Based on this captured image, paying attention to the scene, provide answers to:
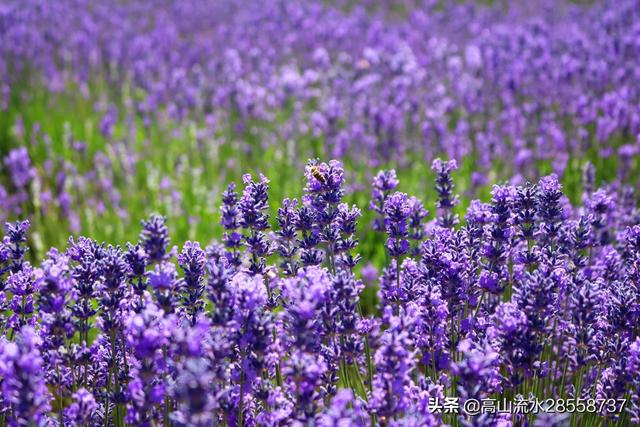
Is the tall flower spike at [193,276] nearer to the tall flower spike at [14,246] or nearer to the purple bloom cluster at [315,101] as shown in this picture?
the tall flower spike at [14,246]

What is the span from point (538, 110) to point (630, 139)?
95cm

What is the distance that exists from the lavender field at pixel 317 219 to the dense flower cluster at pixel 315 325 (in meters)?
0.01

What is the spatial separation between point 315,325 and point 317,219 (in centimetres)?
48

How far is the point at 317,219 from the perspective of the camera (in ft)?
8.13

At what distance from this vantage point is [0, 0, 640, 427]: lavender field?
1.91 meters

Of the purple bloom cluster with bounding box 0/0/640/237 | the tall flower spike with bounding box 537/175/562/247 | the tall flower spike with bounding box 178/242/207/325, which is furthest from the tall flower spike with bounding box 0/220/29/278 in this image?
the purple bloom cluster with bounding box 0/0/640/237

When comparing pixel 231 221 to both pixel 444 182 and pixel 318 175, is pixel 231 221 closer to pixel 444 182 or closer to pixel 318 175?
pixel 318 175

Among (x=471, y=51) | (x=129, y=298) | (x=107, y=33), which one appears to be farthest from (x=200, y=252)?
(x=107, y=33)

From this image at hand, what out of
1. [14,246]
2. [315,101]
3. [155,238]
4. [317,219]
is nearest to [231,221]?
[317,219]

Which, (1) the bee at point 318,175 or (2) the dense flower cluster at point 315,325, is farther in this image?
(1) the bee at point 318,175

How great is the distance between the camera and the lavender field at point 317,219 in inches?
75.3

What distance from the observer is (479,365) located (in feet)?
5.60

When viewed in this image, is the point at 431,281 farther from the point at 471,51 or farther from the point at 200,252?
the point at 471,51

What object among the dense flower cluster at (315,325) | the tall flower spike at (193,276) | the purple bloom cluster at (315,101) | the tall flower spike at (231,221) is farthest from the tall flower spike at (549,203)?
the purple bloom cluster at (315,101)
